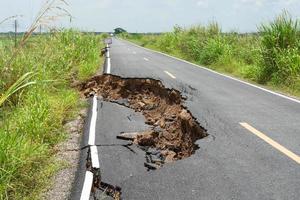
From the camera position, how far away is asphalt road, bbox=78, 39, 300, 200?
4.96m

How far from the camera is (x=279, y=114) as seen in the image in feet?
30.5

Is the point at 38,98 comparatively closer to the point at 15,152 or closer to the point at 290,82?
the point at 15,152

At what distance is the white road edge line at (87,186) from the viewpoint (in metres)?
4.85

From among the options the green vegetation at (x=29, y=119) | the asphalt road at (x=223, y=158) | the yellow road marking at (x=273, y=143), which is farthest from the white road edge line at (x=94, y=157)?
the yellow road marking at (x=273, y=143)

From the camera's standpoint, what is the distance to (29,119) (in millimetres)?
7145

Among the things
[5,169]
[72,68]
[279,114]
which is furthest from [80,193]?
[72,68]

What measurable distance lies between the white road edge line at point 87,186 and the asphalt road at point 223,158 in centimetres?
18

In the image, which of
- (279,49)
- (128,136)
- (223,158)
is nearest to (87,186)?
(223,158)

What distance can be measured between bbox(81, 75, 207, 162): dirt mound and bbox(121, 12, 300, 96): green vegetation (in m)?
4.39

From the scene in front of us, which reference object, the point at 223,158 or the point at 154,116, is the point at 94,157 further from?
the point at 154,116

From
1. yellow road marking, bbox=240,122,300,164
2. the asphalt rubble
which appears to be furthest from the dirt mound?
yellow road marking, bbox=240,122,300,164

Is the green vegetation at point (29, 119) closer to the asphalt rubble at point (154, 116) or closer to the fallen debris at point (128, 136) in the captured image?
the asphalt rubble at point (154, 116)

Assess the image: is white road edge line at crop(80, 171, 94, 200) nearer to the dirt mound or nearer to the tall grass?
the dirt mound

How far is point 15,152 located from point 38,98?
3110 mm
